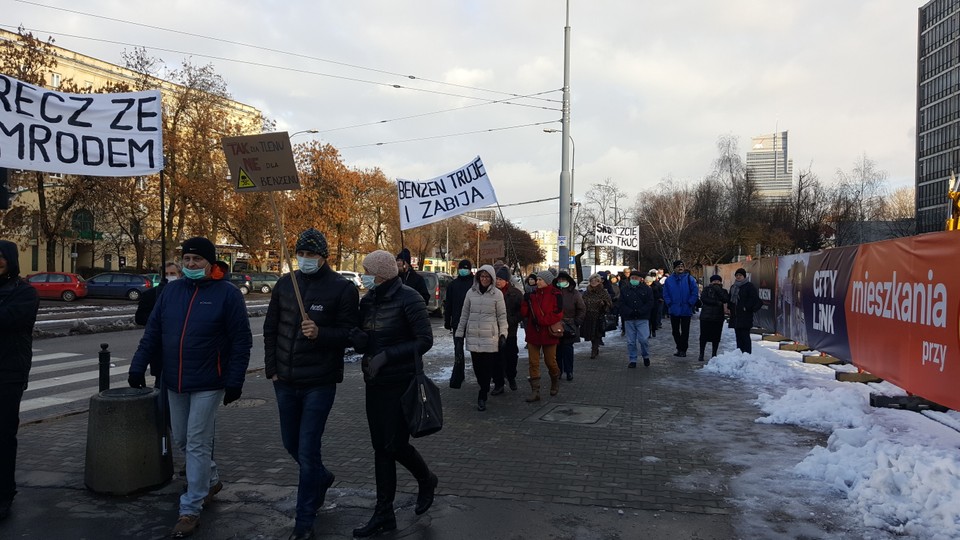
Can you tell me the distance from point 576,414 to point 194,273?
5.05 m

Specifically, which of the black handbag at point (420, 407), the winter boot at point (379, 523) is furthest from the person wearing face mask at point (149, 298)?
the winter boot at point (379, 523)

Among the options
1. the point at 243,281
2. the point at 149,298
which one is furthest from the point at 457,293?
the point at 243,281

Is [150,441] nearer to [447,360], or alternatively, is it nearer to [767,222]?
[447,360]

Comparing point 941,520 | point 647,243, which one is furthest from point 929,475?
point 647,243

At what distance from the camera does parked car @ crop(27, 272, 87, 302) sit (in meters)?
35.1

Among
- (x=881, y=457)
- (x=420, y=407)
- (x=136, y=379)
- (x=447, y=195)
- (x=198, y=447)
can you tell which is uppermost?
(x=447, y=195)

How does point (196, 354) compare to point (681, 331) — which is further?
point (681, 331)

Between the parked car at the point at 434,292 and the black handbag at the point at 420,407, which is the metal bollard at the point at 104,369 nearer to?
the black handbag at the point at 420,407

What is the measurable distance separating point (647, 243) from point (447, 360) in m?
55.2

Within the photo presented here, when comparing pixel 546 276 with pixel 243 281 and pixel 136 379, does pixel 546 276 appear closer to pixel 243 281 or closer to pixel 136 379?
pixel 136 379

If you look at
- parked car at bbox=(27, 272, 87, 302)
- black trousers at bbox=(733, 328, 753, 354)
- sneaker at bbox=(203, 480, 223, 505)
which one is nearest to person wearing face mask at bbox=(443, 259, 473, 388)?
sneaker at bbox=(203, 480, 223, 505)

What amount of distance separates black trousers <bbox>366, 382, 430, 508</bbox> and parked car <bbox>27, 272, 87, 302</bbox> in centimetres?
3669

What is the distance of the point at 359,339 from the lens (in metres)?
4.57

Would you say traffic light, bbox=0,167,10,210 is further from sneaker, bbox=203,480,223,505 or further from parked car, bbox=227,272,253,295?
parked car, bbox=227,272,253,295
